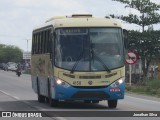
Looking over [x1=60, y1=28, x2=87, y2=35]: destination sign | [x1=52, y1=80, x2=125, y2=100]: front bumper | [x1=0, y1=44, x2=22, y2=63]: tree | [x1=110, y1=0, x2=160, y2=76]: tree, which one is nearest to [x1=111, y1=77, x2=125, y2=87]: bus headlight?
[x1=52, y1=80, x2=125, y2=100]: front bumper

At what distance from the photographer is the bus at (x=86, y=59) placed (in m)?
19.8

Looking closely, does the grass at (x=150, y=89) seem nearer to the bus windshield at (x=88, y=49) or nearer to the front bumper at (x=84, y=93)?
the bus windshield at (x=88, y=49)

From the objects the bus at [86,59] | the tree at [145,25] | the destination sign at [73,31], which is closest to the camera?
the bus at [86,59]

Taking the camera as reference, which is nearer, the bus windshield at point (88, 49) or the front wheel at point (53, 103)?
the bus windshield at point (88, 49)

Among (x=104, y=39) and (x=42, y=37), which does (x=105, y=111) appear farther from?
(x=42, y=37)

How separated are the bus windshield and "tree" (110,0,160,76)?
1080 inches

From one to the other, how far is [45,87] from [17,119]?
20.0ft

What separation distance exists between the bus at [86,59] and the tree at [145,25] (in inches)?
1070

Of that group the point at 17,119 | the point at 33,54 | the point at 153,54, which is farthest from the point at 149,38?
the point at 17,119

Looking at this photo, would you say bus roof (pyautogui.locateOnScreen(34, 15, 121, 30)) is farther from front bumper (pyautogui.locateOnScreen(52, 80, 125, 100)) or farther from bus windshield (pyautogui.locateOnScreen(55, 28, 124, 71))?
front bumper (pyautogui.locateOnScreen(52, 80, 125, 100))

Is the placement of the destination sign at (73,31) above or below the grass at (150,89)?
above

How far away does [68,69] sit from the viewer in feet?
65.1

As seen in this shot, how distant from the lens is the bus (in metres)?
19.8

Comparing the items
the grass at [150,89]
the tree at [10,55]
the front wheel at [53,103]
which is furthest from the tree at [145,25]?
the tree at [10,55]
